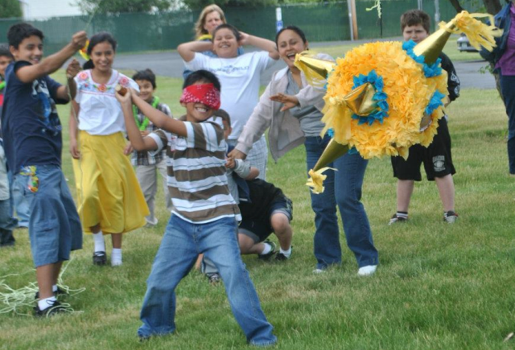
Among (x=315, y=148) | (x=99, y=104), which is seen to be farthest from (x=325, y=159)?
(x=99, y=104)

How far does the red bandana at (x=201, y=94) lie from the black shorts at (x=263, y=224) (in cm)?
209

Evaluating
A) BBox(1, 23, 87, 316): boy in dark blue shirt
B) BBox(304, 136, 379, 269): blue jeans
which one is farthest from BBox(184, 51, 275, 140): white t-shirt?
BBox(1, 23, 87, 316): boy in dark blue shirt

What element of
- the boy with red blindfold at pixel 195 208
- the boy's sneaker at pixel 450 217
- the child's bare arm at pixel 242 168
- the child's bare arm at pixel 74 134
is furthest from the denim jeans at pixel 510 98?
the child's bare arm at pixel 74 134

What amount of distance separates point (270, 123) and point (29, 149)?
1751 mm

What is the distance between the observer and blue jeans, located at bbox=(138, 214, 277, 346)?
4.54 m

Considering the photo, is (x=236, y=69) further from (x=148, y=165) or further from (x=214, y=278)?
(x=148, y=165)

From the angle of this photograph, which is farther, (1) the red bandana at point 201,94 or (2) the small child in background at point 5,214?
(2) the small child in background at point 5,214

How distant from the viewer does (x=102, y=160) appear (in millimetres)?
7199

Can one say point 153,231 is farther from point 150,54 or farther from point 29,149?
point 150,54

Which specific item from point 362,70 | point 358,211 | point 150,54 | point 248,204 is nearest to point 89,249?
point 248,204

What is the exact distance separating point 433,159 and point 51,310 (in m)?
3.60

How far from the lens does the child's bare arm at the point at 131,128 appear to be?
177 inches

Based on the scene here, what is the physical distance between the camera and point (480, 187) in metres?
8.78

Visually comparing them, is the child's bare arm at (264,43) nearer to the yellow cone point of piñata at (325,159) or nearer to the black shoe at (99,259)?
the black shoe at (99,259)
